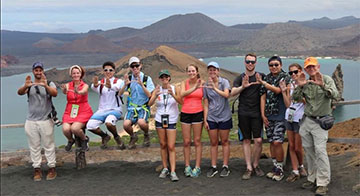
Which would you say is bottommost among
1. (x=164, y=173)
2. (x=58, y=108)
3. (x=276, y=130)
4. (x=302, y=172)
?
(x=58, y=108)

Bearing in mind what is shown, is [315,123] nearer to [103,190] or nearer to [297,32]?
[103,190]

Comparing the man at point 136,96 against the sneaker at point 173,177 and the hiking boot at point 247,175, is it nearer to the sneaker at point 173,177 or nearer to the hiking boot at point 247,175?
the sneaker at point 173,177

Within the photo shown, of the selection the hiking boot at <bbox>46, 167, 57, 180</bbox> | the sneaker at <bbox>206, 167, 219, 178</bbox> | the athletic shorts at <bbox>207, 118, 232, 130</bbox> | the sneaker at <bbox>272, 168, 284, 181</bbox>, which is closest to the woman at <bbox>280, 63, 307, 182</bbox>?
the sneaker at <bbox>272, 168, 284, 181</bbox>

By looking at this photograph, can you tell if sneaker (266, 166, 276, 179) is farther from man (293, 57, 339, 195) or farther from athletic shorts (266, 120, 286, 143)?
man (293, 57, 339, 195)

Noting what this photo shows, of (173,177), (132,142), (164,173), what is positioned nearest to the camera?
(173,177)

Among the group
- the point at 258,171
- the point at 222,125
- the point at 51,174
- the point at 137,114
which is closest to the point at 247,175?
the point at 258,171

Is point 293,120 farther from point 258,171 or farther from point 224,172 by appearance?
point 224,172

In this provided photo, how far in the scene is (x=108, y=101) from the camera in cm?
649

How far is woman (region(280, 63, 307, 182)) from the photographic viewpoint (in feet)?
17.9

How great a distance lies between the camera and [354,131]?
1267cm

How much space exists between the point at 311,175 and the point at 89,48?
18343cm

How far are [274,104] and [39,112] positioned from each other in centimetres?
373

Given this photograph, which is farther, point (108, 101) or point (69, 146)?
point (69, 146)

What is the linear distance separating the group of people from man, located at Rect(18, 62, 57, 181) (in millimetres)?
15
